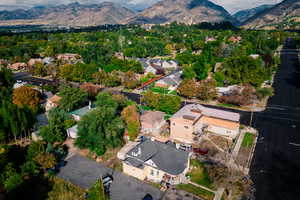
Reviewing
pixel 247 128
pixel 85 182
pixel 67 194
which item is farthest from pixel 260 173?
pixel 67 194

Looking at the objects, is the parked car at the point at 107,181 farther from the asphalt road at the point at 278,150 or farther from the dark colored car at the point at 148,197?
the asphalt road at the point at 278,150

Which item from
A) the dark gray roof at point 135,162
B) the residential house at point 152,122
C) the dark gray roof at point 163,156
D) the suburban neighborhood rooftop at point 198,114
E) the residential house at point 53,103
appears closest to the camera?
the dark gray roof at point 163,156

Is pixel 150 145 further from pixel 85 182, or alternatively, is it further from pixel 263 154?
pixel 263 154

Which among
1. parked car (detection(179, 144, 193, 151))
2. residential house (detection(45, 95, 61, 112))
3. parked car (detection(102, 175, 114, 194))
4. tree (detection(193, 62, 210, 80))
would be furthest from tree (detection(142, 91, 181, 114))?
tree (detection(193, 62, 210, 80))

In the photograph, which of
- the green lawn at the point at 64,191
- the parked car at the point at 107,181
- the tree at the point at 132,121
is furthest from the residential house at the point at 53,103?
the parked car at the point at 107,181

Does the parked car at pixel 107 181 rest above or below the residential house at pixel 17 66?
below

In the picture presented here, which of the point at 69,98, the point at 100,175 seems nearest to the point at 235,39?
the point at 69,98
